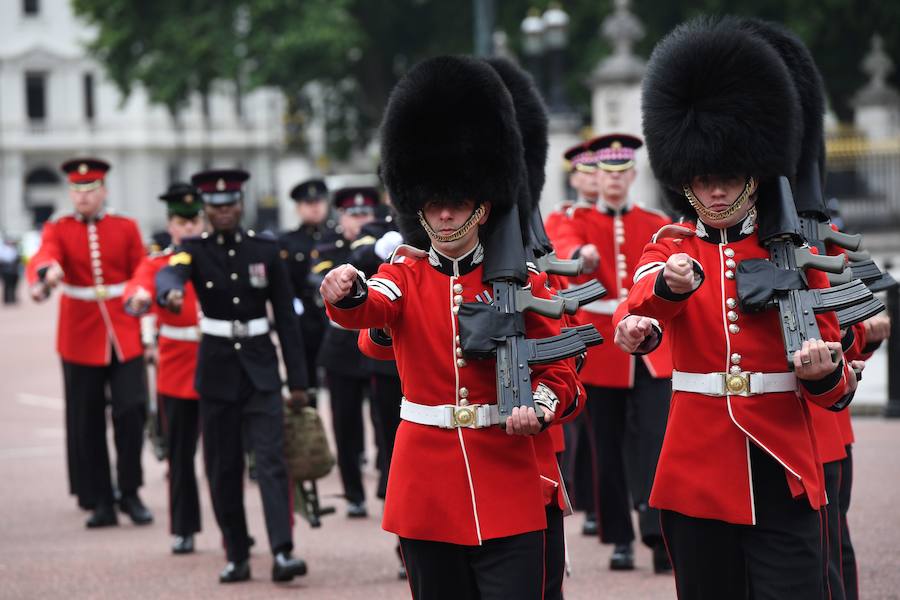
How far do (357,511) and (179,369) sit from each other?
1.52m

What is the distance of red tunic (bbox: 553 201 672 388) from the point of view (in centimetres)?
765

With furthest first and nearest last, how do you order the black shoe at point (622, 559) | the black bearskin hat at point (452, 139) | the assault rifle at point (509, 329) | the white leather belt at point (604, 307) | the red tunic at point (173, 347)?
the red tunic at point (173, 347), the white leather belt at point (604, 307), the black shoe at point (622, 559), the black bearskin hat at point (452, 139), the assault rifle at point (509, 329)

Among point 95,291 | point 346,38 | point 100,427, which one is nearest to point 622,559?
point 100,427

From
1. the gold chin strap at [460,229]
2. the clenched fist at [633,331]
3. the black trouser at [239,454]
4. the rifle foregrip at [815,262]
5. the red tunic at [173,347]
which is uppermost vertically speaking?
the gold chin strap at [460,229]

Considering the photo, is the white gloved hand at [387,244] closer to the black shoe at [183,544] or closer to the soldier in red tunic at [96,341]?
the black shoe at [183,544]

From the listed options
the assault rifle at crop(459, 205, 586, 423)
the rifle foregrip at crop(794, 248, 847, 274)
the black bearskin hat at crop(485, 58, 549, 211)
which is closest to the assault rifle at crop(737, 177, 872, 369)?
the rifle foregrip at crop(794, 248, 847, 274)

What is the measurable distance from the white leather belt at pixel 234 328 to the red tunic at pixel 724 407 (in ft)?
10.5

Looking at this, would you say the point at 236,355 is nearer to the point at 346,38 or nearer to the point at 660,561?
the point at 660,561

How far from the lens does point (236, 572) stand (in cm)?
755

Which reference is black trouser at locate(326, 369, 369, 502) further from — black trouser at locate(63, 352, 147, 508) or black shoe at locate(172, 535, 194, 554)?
black shoe at locate(172, 535, 194, 554)

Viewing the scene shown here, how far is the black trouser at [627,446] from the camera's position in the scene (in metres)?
7.47

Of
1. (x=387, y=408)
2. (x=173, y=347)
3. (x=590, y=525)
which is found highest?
(x=173, y=347)

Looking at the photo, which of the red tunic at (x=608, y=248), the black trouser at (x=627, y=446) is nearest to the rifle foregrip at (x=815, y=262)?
the black trouser at (x=627, y=446)

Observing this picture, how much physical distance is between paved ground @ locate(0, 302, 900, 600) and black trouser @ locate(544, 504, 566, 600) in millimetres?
1950
